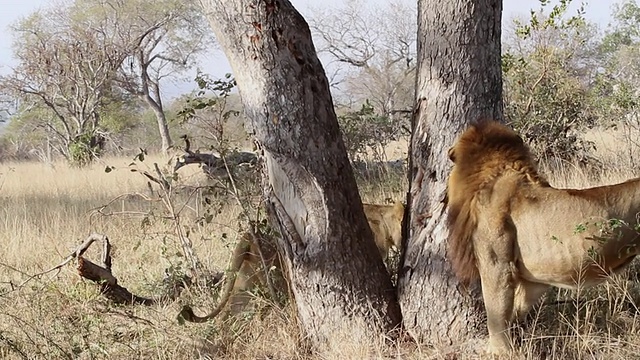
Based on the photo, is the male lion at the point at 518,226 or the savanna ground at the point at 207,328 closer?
the male lion at the point at 518,226

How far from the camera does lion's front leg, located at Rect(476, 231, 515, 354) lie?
3.17 metres

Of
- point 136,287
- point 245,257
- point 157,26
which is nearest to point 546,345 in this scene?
point 245,257

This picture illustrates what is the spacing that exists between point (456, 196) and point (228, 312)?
141 cm

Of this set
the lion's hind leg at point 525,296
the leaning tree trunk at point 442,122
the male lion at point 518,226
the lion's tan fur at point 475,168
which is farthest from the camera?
the leaning tree trunk at point 442,122

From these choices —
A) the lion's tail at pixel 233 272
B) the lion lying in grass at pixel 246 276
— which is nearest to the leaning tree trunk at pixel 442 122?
the lion lying in grass at pixel 246 276

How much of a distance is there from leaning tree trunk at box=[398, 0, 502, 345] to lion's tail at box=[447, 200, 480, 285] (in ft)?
0.41

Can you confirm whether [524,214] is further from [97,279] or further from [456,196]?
[97,279]

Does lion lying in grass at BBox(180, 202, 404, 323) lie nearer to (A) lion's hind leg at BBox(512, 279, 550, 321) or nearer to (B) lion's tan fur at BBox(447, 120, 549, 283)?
(B) lion's tan fur at BBox(447, 120, 549, 283)

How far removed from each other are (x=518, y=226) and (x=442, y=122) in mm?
605

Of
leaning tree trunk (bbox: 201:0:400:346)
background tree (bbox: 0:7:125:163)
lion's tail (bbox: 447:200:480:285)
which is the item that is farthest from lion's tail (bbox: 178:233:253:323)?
background tree (bbox: 0:7:125:163)

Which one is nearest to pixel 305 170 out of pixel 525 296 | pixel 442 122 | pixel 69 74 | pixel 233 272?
pixel 442 122

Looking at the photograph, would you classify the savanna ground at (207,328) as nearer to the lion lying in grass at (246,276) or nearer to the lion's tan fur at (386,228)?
the lion lying in grass at (246,276)

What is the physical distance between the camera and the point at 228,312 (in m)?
4.06

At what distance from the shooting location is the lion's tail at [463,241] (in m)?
3.24
